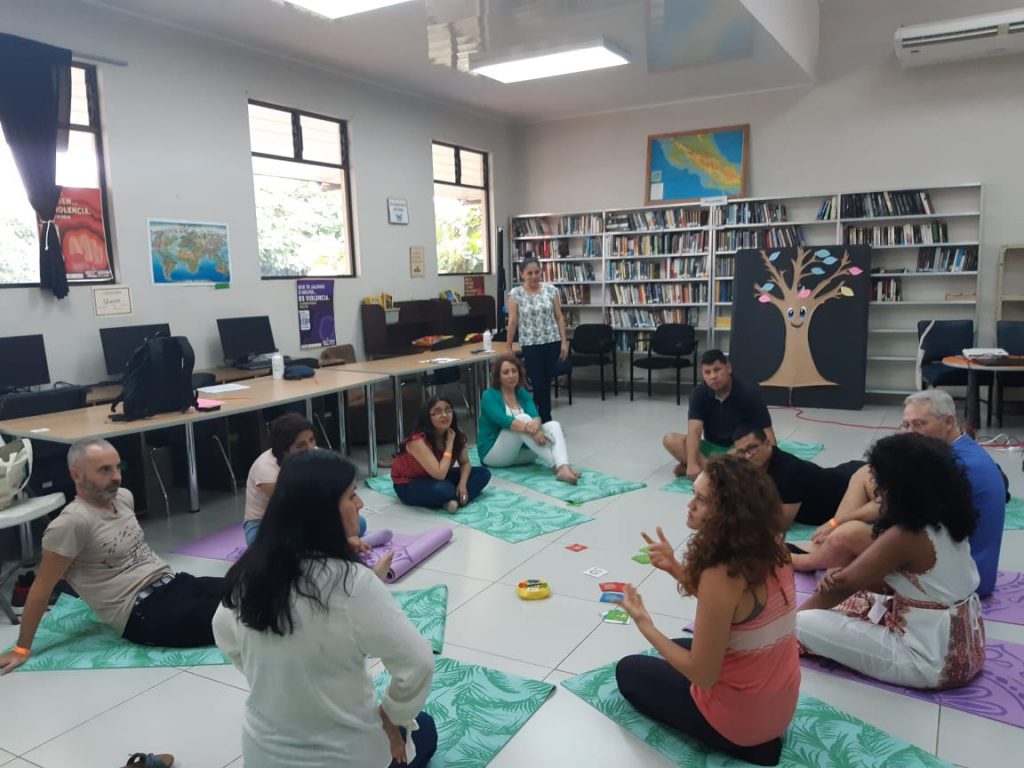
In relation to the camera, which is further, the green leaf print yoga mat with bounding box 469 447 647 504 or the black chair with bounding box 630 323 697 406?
the black chair with bounding box 630 323 697 406

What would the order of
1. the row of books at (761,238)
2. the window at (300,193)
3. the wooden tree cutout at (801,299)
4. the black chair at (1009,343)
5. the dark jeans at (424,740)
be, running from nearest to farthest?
the dark jeans at (424,740), the black chair at (1009,343), the window at (300,193), the wooden tree cutout at (801,299), the row of books at (761,238)

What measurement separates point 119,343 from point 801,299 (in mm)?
6137

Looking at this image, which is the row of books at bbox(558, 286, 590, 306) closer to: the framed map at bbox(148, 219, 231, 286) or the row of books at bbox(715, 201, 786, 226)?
the row of books at bbox(715, 201, 786, 226)

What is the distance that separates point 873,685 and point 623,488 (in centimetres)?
240

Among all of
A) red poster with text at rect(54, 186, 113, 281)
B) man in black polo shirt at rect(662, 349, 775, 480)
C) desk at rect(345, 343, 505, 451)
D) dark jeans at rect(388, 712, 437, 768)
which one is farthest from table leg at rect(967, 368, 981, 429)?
red poster with text at rect(54, 186, 113, 281)

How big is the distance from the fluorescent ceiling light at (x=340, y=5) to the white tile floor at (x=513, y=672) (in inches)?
130

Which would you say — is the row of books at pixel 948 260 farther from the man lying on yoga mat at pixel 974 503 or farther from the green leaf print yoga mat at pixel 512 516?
the green leaf print yoga mat at pixel 512 516

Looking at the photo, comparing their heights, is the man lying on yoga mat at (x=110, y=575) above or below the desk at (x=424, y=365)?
below

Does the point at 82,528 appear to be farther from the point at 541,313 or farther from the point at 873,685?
the point at 541,313

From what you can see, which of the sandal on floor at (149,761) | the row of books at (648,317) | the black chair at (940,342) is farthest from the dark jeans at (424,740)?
the row of books at (648,317)

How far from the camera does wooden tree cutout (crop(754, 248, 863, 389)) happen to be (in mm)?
7359

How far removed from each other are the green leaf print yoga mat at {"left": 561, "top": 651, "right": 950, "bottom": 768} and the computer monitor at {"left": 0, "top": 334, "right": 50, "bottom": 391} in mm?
4170

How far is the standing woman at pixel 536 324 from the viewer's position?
6.19m

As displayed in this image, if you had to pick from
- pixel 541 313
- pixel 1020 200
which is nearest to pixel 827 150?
pixel 1020 200
